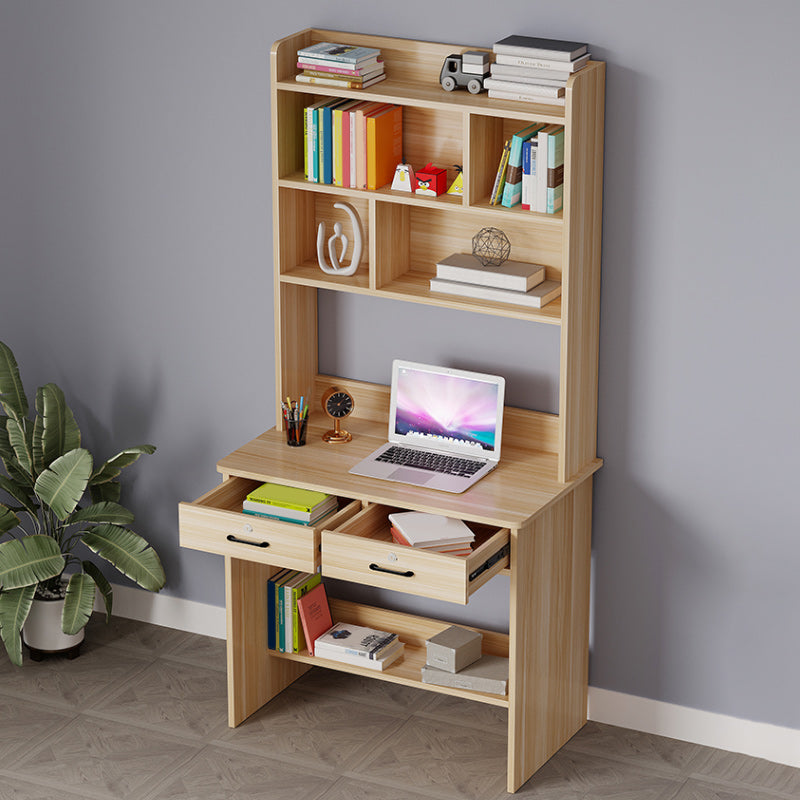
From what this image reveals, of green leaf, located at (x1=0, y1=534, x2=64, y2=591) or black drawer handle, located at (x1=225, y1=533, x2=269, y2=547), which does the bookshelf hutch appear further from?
green leaf, located at (x1=0, y1=534, x2=64, y2=591)

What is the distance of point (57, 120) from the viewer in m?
4.05

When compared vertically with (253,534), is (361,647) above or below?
below

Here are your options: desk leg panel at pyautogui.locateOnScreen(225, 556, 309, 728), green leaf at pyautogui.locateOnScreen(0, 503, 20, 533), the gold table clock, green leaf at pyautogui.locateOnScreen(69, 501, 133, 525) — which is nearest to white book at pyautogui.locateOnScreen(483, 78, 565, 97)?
the gold table clock

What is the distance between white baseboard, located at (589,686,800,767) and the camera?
3.66m

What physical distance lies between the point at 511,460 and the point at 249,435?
889 millimetres

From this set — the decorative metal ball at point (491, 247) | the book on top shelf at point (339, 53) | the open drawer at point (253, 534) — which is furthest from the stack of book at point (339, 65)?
the open drawer at point (253, 534)

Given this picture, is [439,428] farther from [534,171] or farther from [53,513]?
[53,513]

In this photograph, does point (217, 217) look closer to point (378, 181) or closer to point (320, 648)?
point (378, 181)

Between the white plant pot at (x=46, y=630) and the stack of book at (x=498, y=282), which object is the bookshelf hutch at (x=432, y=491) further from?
the white plant pot at (x=46, y=630)

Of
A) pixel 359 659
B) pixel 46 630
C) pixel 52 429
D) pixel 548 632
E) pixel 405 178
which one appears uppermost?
pixel 405 178

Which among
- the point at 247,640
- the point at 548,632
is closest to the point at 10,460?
the point at 247,640

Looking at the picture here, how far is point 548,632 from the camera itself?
3.57 m

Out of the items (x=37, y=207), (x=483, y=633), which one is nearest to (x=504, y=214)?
(x=483, y=633)

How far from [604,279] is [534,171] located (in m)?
0.38
